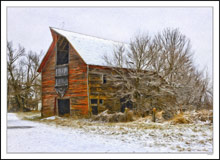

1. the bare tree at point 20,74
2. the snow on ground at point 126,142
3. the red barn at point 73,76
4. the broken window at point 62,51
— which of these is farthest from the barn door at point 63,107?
the snow on ground at point 126,142

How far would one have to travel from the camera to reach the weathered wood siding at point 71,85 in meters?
19.5

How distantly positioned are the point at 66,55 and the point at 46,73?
9.16ft

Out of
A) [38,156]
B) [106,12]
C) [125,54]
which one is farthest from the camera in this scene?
[125,54]

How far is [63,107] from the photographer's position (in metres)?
20.8

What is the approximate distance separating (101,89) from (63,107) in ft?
12.3

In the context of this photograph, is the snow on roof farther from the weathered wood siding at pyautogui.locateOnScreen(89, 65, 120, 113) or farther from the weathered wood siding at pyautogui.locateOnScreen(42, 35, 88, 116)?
the weathered wood siding at pyautogui.locateOnScreen(89, 65, 120, 113)

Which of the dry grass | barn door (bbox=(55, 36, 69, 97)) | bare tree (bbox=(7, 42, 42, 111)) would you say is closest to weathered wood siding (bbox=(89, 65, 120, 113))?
barn door (bbox=(55, 36, 69, 97))

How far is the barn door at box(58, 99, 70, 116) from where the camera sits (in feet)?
67.4

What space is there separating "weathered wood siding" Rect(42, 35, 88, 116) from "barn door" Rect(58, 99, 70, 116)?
314 millimetres

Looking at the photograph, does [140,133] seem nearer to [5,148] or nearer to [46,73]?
[5,148]

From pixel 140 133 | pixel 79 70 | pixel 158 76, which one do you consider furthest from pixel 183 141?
pixel 79 70

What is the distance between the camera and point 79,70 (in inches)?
780

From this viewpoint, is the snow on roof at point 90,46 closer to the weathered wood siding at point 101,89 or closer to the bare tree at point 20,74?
the weathered wood siding at point 101,89

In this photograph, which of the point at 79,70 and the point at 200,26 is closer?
the point at 200,26
